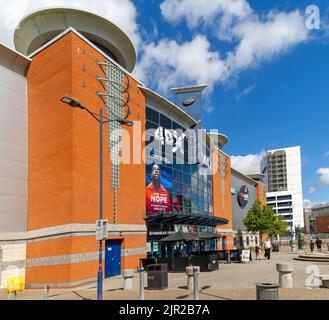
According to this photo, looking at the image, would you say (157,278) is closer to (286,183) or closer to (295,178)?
(295,178)

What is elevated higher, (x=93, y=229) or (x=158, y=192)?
(x=158, y=192)

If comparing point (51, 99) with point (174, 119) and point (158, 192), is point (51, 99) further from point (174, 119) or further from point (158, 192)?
point (174, 119)

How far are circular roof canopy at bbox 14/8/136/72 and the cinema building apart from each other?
0.08 m

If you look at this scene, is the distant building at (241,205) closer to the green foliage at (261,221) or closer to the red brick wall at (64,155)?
the green foliage at (261,221)

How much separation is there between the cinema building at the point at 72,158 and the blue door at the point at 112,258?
7 cm

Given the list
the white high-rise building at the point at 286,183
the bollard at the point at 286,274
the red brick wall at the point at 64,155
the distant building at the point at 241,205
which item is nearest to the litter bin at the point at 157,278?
the bollard at the point at 286,274

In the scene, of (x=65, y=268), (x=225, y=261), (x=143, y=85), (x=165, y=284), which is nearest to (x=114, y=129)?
(x=143, y=85)

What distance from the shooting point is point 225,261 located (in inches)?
1416

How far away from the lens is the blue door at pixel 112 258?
25422 millimetres

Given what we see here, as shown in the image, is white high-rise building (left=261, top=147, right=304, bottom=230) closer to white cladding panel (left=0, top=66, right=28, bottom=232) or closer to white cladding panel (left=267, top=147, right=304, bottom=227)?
white cladding panel (left=267, top=147, right=304, bottom=227)

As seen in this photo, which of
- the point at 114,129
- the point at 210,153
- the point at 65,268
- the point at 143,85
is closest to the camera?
the point at 65,268

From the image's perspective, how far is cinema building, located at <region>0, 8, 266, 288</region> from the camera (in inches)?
903
